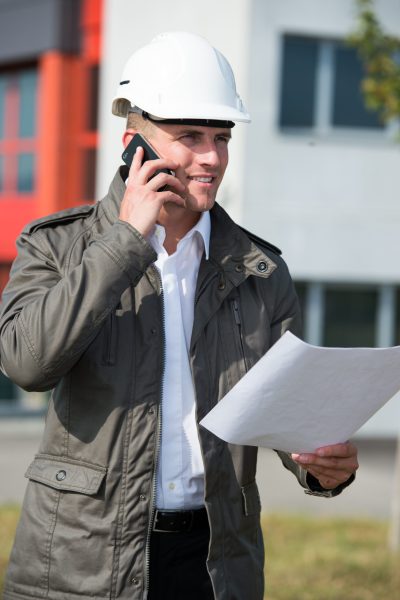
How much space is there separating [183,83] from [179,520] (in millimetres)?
1125

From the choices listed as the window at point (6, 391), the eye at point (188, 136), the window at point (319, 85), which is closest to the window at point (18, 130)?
the window at point (6, 391)

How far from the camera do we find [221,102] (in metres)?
2.92

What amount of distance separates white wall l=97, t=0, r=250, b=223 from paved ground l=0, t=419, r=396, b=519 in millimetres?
3857

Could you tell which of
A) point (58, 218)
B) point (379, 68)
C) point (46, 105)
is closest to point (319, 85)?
point (46, 105)

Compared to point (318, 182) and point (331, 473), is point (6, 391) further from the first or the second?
point (331, 473)

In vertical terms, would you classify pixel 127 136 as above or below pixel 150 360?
above

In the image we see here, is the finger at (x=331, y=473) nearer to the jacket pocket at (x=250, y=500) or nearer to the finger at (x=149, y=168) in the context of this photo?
the jacket pocket at (x=250, y=500)

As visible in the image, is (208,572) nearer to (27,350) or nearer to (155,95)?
(27,350)

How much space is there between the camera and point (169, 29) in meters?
15.8

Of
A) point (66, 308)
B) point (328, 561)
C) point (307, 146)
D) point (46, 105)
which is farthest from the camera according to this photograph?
point (46, 105)

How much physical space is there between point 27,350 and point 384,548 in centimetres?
562

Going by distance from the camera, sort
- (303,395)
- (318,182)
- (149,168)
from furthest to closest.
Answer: (318,182)
(149,168)
(303,395)

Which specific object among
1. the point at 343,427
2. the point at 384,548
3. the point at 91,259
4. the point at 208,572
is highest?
the point at 91,259

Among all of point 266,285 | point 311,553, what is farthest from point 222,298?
point 311,553
